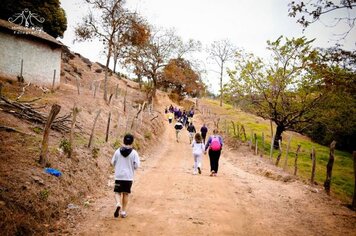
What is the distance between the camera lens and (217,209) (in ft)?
24.5

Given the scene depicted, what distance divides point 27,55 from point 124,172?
64.7 feet

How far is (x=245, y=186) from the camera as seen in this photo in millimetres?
10641

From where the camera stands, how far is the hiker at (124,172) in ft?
21.2

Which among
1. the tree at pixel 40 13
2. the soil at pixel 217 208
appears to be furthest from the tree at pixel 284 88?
the tree at pixel 40 13

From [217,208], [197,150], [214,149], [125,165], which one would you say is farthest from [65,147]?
[214,149]

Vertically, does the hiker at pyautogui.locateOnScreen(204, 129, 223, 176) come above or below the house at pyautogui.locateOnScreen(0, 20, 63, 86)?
below

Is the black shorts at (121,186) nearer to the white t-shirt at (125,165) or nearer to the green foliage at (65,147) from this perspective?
the white t-shirt at (125,165)

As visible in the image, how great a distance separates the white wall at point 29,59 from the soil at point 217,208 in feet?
49.9

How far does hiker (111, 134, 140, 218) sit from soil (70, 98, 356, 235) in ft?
1.28

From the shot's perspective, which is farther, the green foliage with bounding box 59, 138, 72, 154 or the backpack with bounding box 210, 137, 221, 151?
the backpack with bounding box 210, 137, 221, 151

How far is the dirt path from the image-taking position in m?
6.16

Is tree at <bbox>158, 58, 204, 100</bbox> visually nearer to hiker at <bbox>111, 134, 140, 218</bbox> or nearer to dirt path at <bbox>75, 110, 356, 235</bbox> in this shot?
dirt path at <bbox>75, 110, 356, 235</bbox>

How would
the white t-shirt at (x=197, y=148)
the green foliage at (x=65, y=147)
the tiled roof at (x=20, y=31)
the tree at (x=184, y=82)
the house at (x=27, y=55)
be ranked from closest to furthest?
the green foliage at (x=65, y=147), the white t-shirt at (x=197, y=148), the tiled roof at (x=20, y=31), the house at (x=27, y=55), the tree at (x=184, y=82)

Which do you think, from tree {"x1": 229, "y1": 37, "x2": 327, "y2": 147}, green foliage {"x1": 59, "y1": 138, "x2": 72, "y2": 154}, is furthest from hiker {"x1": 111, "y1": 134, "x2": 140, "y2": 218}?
tree {"x1": 229, "y1": 37, "x2": 327, "y2": 147}
